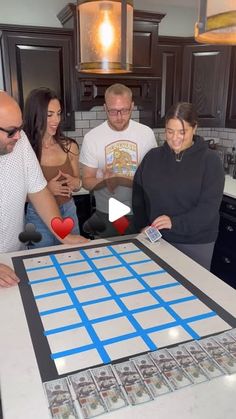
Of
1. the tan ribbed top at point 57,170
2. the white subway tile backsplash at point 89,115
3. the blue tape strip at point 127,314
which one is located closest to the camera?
the blue tape strip at point 127,314

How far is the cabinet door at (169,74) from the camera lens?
3.12 metres

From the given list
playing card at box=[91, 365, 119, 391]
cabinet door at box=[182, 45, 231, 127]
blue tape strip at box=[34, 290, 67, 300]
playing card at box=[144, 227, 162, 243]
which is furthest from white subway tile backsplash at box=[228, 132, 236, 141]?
playing card at box=[91, 365, 119, 391]

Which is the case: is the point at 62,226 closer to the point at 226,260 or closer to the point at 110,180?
the point at 110,180

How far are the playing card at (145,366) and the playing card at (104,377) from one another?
0.07m

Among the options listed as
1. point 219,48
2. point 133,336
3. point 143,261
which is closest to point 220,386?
point 133,336

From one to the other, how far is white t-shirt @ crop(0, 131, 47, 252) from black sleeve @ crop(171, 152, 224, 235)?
70 cm

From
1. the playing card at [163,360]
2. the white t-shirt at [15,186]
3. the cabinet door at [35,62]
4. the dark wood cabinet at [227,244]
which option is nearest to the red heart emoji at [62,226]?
the white t-shirt at [15,186]

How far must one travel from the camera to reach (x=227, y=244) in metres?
2.90

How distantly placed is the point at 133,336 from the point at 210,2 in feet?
2.91

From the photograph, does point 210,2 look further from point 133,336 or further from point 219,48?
point 219,48

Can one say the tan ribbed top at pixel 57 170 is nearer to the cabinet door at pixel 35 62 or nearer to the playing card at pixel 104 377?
the cabinet door at pixel 35 62

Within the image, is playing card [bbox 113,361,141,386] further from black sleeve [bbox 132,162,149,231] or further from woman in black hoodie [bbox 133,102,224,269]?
black sleeve [bbox 132,162,149,231]

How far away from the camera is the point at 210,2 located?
2.87 feet

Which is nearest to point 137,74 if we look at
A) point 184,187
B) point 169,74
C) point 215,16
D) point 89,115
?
point 169,74
